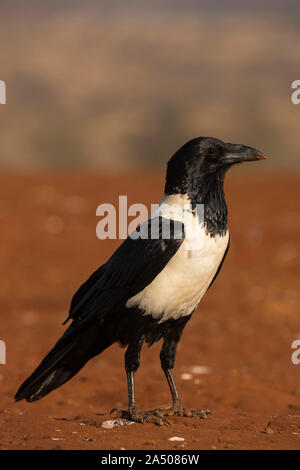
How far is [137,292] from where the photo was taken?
4832 millimetres

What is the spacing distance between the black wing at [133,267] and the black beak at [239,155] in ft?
2.09

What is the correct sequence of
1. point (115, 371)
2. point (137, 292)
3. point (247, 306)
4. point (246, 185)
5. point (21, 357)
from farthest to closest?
1. point (246, 185)
2. point (247, 306)
3. point (21, 357)
4. point (115, 371)
5. point (137, 292)

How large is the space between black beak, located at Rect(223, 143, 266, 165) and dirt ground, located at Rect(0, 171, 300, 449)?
1.77 m

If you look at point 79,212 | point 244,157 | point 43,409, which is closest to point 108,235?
point 79,212

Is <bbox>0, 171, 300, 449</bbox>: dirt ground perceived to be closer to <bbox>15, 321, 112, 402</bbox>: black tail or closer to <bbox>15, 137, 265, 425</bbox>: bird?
<bbox>15, 321, 112, 402</bbox>: black tail

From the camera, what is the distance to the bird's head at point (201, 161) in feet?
16.3

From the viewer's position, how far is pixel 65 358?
5227 millimetres

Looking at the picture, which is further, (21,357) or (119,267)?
(21,357)

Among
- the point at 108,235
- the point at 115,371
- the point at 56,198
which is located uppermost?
the point at 56,198

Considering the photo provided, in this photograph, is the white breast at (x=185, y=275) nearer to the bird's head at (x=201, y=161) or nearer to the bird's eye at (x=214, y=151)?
the bird's head at (x=201, y=161)

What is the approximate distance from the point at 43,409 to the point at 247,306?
7.19 metres
